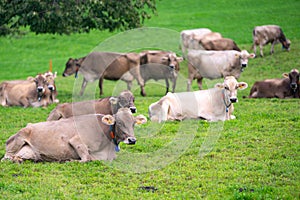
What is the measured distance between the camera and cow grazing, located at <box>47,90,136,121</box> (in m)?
14.0

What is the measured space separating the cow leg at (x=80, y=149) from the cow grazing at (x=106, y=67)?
1175 cm

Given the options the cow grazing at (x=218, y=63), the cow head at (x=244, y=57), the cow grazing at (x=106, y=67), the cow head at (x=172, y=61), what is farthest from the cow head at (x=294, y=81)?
the cow grazing at (x=106, y=67)

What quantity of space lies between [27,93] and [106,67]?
3.71 meters

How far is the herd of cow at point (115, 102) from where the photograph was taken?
1148cm

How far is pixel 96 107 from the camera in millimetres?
14234

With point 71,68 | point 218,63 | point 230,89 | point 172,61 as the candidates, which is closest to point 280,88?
point 218,63

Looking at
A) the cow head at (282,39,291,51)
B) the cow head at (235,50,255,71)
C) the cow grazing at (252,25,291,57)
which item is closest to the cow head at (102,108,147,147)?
the cow head at (235,50,255,71)

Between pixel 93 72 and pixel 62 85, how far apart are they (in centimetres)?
525

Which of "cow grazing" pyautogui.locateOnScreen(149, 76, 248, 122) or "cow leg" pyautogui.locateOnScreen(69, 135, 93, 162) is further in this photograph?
"cow grazing" pyautogui.locateOnScreen(149, 76, 248, 122)

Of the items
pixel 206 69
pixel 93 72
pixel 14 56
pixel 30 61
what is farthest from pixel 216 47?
pixel 14 56

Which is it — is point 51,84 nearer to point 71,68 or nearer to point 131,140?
point 71,68

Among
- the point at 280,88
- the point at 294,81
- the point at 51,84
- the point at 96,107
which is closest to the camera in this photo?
the point at 96,107

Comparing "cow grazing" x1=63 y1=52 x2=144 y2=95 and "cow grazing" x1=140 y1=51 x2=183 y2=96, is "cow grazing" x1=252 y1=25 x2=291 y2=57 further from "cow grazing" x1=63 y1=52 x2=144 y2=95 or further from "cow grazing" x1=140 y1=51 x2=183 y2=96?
"cow grazing" x1=63 y1=52 x2=144 y2=95

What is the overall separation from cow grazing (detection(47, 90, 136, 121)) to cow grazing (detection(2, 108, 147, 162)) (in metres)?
2.30
